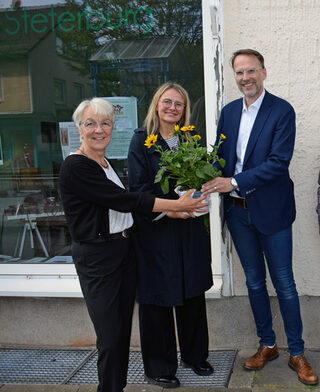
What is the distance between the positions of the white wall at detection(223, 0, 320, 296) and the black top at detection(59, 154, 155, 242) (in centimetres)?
151

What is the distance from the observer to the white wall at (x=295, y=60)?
3.58 meters

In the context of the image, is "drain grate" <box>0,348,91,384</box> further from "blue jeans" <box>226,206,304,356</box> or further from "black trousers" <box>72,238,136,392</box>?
"blue jeans" <box>226,206,304,356</box>

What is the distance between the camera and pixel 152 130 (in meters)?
3.20

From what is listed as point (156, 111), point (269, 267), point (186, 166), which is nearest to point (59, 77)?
point (156, 111)

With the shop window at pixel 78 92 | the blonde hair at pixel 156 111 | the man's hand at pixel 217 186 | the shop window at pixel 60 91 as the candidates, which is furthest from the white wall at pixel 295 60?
the shop window at pixel 60 91

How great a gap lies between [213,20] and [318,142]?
1183 mm

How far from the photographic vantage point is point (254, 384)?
3334 mm

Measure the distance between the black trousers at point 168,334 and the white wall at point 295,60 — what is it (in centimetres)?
108

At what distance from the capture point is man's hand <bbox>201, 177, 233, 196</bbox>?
2.94 metres

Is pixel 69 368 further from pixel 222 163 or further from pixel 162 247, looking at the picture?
pixel 222 163

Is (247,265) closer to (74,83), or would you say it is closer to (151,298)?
(151,298)

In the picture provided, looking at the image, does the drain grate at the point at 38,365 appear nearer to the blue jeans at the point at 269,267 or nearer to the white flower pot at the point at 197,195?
the blue jeans at the point at 269,267

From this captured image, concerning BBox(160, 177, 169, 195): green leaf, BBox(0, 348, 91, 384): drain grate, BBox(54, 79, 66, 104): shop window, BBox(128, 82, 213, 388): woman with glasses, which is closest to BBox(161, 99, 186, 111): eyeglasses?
BBox(128, 82, 213, 388): woman with glasses

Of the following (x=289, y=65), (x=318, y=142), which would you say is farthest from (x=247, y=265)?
(x=289, y=65)
